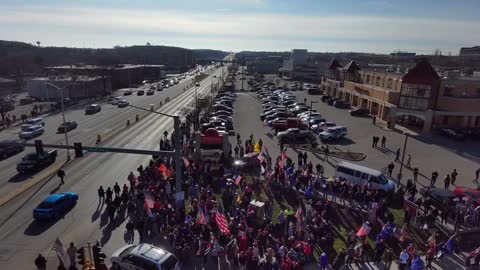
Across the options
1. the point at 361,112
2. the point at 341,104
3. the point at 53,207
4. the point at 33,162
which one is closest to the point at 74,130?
the point at 33,162

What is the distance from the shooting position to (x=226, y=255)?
1883 cm

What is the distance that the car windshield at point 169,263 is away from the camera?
54.1 ft

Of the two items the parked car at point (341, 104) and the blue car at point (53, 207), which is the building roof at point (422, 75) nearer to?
the parked car at point (341, 104)

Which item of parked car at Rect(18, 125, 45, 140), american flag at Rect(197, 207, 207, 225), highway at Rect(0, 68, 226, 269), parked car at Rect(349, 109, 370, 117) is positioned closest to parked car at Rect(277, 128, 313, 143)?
highway at Rect(0, 68, 226, 269)

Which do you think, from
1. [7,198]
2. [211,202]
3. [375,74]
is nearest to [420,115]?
[375,74]

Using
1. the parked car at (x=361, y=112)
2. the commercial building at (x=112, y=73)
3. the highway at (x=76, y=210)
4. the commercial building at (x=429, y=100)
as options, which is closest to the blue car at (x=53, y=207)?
the highway at (x=76, y=210)

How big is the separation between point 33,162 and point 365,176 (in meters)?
28.6

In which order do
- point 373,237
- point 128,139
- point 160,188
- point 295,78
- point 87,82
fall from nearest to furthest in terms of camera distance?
1. point 373,237
2. point 160,188
3. point 128,139
4. point 87,82
5. point 295,78

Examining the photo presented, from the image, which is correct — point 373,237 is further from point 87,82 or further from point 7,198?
point 87,82

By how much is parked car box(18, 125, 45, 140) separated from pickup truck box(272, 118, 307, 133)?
30980mm

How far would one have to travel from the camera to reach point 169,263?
54.9 feet

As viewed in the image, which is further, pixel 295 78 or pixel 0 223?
pixel 295 78

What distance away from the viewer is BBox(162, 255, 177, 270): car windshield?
16.5m

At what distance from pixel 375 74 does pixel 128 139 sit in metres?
43.9
